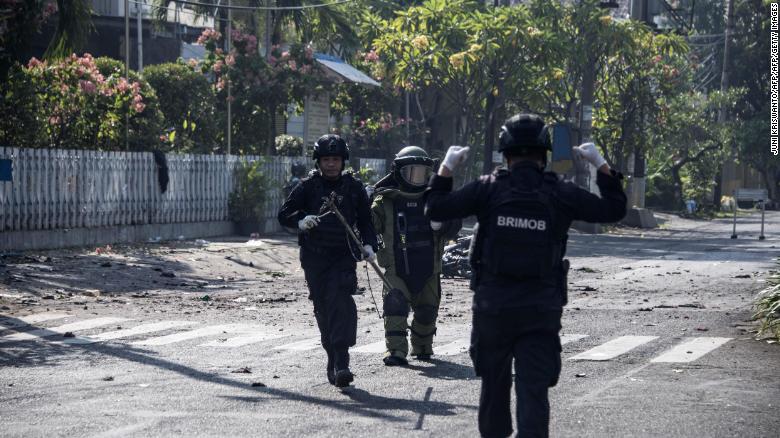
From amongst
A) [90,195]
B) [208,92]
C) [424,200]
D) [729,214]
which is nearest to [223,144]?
[208,92]

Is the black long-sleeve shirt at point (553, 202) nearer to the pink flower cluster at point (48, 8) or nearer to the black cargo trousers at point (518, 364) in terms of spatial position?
the black cargo trousers at point (518, 364)

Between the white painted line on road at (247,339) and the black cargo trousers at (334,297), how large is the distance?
2570 mm

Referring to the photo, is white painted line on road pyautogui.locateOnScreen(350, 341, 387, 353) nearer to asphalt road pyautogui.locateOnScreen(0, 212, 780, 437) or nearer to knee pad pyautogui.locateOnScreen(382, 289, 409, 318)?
asphalt road pyautogui.locateOnScreen(0, 212, 780, 437)

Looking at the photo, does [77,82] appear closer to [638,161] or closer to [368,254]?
[368,254]

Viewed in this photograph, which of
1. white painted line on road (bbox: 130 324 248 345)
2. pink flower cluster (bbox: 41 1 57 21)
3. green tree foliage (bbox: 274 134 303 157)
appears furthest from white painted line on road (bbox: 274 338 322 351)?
green tree foliage (bbox: 274 134 303 157)

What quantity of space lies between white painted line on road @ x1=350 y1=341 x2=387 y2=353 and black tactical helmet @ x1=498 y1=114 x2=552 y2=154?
5391 millimetres

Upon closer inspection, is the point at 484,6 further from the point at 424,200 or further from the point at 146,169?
the point at 424,200

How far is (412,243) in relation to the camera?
1106 cm

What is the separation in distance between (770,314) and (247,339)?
5.22 m

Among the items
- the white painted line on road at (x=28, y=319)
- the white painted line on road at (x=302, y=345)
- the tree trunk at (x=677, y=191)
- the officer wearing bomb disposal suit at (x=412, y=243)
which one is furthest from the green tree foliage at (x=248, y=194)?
the tree trunk at (x=677, y=191)

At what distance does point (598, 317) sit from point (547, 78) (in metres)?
23.9

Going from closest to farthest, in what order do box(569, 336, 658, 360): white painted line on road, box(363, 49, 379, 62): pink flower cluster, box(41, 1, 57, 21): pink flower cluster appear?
box(569, 336, 658, 360): white painted line on road
box(41, 1, 57, 21): pink flower cluster
box(363, 49, 379, 62): pink flower cluster

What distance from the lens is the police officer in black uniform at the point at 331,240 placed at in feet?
31.3

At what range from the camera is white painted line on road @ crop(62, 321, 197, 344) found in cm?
1241
